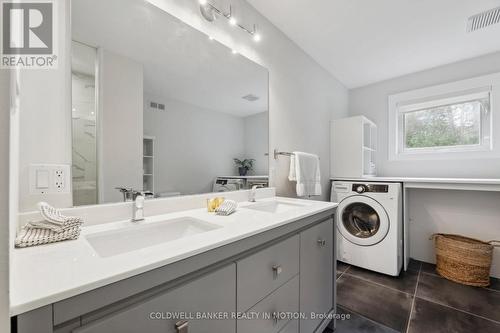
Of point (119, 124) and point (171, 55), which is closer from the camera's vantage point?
point (119, 124)

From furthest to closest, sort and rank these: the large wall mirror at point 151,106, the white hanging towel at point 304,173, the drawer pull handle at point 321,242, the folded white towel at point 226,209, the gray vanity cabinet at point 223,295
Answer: the white hanging towel at point 304,173
the drawer pull handle at point 321,242
the folded white towel at point 226,209
the large wall mirror at point 151,106
the gray vanity cabinet at point 223,295

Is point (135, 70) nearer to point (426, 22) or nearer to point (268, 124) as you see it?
point (268, 124)

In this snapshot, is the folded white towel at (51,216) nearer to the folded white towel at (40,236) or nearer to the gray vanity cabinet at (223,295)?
the folded white towel at (40,236)

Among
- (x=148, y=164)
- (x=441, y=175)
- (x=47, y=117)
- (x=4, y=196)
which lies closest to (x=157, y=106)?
(x=148, y=164)

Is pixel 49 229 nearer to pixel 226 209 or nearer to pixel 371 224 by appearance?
pixel 226 209

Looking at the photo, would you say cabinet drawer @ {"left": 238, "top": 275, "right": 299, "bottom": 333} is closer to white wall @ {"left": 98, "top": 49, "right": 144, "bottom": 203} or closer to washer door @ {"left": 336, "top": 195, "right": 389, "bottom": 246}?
white wall @ {"left": 98, "top": 49, "right": 144, "bottom": 203}

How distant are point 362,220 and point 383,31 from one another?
191cm

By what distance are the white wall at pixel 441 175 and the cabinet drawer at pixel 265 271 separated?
2.35 meters

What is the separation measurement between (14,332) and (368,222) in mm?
2649

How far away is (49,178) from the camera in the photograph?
0.81m

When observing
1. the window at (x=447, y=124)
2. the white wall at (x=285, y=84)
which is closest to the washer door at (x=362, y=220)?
the white wall at (x=285, y=84)

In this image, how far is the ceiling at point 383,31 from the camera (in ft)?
5.38

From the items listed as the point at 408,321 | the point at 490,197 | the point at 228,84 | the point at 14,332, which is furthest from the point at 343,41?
the point at 14,332

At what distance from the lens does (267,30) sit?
1816 millimetres
